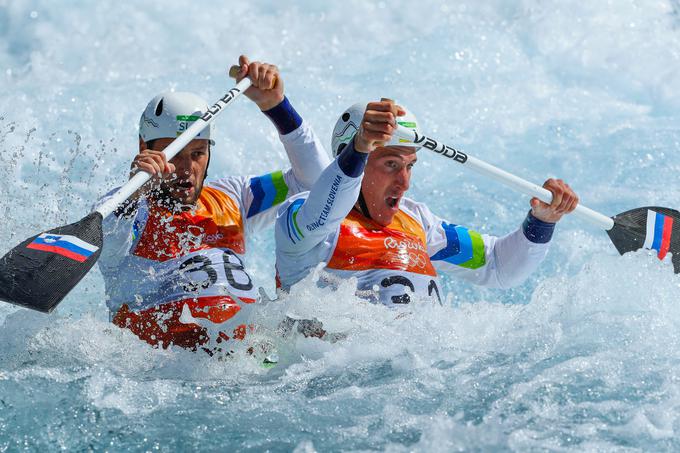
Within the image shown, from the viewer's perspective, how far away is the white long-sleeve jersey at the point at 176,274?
416cm

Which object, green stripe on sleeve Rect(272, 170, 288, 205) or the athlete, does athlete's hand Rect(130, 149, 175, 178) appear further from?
green stripe on sleeve Rect(272, 170, 288, 205)

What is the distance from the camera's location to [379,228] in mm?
4469

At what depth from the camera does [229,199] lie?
461 centimetres

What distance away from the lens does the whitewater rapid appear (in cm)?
335

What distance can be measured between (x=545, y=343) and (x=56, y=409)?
5.91 feet

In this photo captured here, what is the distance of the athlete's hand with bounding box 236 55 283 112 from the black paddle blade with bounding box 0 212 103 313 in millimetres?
1065

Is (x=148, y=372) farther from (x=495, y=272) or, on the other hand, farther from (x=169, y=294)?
(x=495, y=272)

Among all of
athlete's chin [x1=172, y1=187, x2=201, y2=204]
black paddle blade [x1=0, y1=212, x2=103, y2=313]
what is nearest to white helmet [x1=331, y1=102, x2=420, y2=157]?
athlete's chin [x1=172, y1=187, x2=201, y2=204]

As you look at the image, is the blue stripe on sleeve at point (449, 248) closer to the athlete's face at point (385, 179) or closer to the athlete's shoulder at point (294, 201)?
the athlete's face at point (385, 179)

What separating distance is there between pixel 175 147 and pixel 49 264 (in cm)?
71

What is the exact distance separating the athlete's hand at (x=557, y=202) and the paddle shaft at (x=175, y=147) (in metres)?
1.45

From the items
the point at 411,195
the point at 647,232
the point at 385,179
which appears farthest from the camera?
the point at 411,195

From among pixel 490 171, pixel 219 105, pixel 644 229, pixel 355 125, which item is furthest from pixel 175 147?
pixel 644 229

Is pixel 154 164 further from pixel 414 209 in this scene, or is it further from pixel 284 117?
pixel 414 209
